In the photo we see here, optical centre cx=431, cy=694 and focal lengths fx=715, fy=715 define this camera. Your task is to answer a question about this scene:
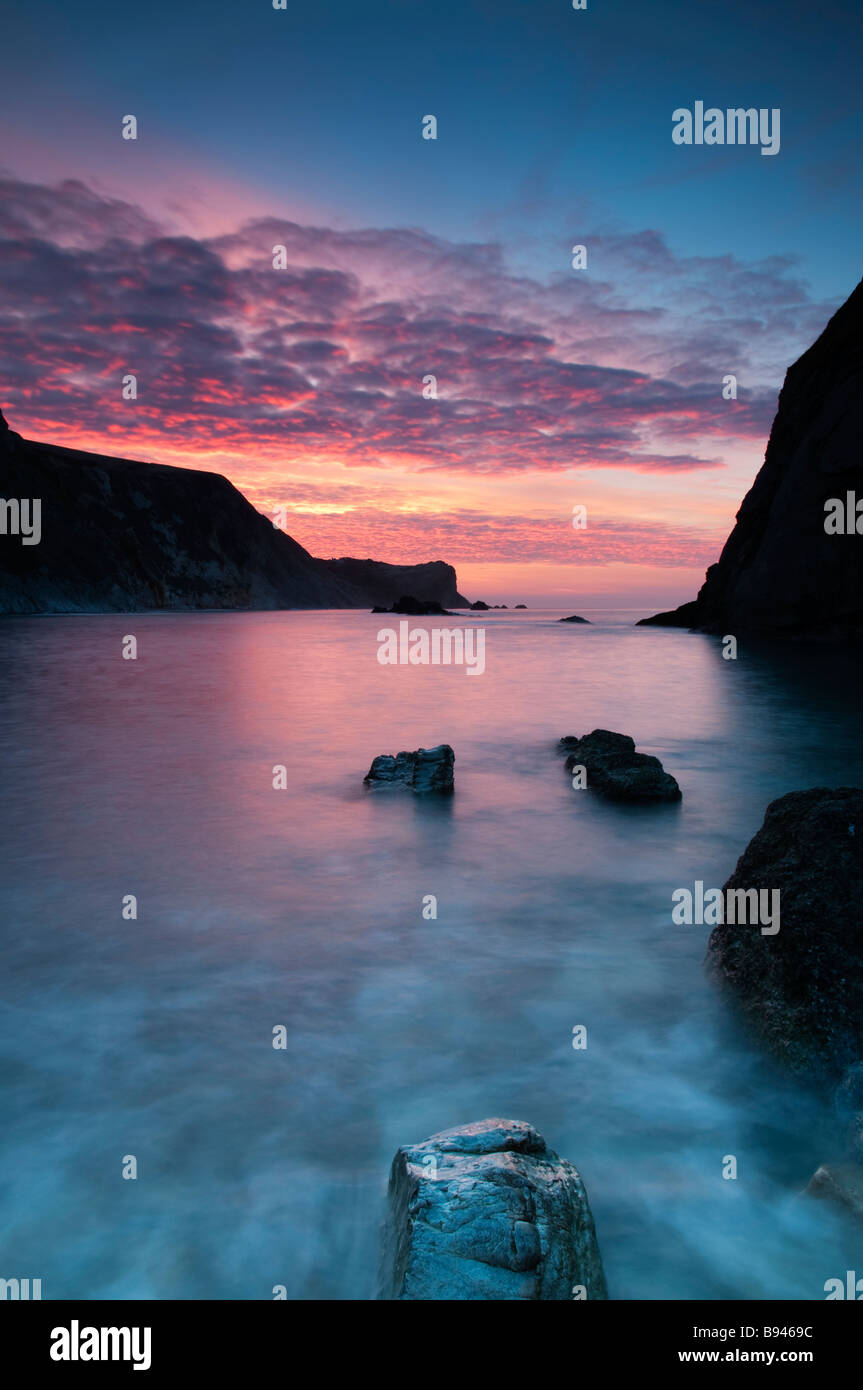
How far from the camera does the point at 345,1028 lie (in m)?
4.31

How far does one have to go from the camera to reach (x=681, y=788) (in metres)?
10.5

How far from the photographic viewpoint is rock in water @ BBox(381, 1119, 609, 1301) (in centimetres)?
217

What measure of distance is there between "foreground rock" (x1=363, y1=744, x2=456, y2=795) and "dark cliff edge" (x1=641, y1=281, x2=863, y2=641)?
1222 inches

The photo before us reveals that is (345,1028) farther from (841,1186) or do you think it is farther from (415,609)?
(415,609)

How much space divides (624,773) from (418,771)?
9.27ft

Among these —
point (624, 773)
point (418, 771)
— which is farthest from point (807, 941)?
point (418, 771)

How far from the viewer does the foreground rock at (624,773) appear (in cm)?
954

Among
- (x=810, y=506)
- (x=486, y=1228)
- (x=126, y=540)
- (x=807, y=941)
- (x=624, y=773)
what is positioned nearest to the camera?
(x=486, y=1228)

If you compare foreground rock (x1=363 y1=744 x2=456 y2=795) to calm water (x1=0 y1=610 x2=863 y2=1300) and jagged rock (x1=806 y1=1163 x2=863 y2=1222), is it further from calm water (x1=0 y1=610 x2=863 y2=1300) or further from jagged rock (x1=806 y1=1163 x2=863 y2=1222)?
jagged rock (x1=806 y1=1163 x2=863 y2=1222)

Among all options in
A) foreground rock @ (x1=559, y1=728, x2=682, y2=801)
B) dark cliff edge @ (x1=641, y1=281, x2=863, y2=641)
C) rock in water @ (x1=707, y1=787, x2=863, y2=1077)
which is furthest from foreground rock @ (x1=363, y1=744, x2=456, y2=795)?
dark cliff edge @ (x1=641, y1=281, x2=863, y2=641)

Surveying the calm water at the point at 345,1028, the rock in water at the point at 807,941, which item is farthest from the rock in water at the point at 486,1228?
the rock in water at the point at 807,941

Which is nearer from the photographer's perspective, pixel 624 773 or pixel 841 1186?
pixel 841 1186

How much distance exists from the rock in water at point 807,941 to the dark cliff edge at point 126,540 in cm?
8590
